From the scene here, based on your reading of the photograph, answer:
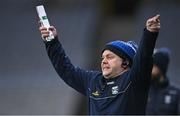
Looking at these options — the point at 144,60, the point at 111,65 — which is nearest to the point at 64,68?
the point at 111,65

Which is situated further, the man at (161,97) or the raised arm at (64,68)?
the man at (161,97)

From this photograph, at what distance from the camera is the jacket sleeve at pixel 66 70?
6422 mm

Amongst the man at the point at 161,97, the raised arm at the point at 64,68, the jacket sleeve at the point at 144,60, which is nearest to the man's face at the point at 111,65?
the jacket sleeve at the point at 144,60

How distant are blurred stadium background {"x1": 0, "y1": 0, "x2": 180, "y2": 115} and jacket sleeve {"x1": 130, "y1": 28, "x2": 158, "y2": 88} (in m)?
10.1

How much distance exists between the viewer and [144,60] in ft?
18.7

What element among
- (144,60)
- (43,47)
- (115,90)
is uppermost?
(43,47)

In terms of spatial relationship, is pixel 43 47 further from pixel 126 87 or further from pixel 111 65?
pixel 126 87

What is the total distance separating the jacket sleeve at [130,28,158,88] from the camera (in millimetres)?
5676

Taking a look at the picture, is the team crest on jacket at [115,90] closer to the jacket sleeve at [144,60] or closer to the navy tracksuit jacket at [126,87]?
the navy tracksuit jacket at [126,87]

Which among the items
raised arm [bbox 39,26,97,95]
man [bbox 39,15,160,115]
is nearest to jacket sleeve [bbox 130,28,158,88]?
man [bbox 39,15,160,115]

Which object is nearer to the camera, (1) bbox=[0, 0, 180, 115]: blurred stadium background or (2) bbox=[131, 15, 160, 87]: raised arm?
(2) bbox=[131, 15, 160, 87]: raised arm

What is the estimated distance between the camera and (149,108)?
28.3 ft

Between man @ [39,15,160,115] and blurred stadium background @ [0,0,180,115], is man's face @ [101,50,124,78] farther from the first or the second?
blurred stadium background @ [0,0,180,115]

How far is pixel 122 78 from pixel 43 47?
12.9 meters
